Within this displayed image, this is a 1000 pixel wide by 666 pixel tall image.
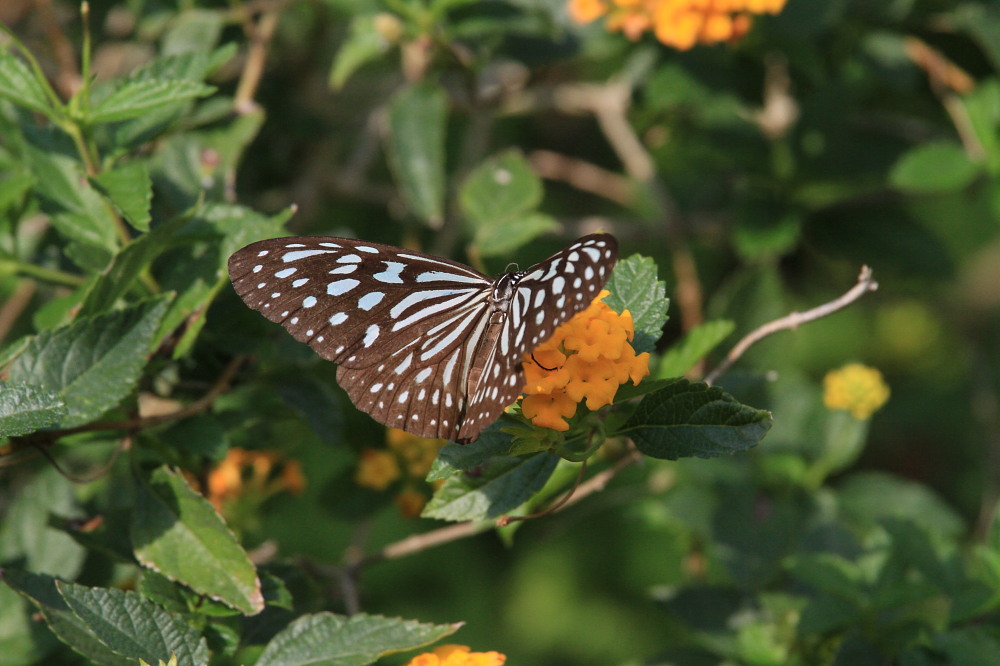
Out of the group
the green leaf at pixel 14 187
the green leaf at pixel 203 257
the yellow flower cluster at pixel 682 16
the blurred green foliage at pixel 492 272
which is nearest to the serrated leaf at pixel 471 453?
the blurred green foliage at pixel 492 272

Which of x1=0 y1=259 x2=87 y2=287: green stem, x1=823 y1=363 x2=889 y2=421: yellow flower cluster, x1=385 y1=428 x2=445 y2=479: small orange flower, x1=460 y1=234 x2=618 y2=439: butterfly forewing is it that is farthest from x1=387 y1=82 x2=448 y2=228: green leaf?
x1=823 y1=363 x2=889 y2=421: yellow flower cluster

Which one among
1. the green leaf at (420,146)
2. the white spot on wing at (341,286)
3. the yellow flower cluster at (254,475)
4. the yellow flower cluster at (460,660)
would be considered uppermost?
the white spot on wing at (341,286)

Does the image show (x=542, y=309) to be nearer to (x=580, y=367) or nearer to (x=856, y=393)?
(x=580, y=367)

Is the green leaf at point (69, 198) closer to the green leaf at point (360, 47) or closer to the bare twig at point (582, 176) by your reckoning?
the green leaf at point (360, 47)

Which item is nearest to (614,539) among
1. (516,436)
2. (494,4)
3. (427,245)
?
(427,245)

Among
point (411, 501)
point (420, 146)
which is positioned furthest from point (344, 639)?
point (420, 146)

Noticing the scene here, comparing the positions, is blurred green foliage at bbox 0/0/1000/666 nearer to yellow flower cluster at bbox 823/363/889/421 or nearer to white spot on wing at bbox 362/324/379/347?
yellow flower cluster at bbox 823/363/889/421

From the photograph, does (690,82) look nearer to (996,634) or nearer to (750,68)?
(750,68)
